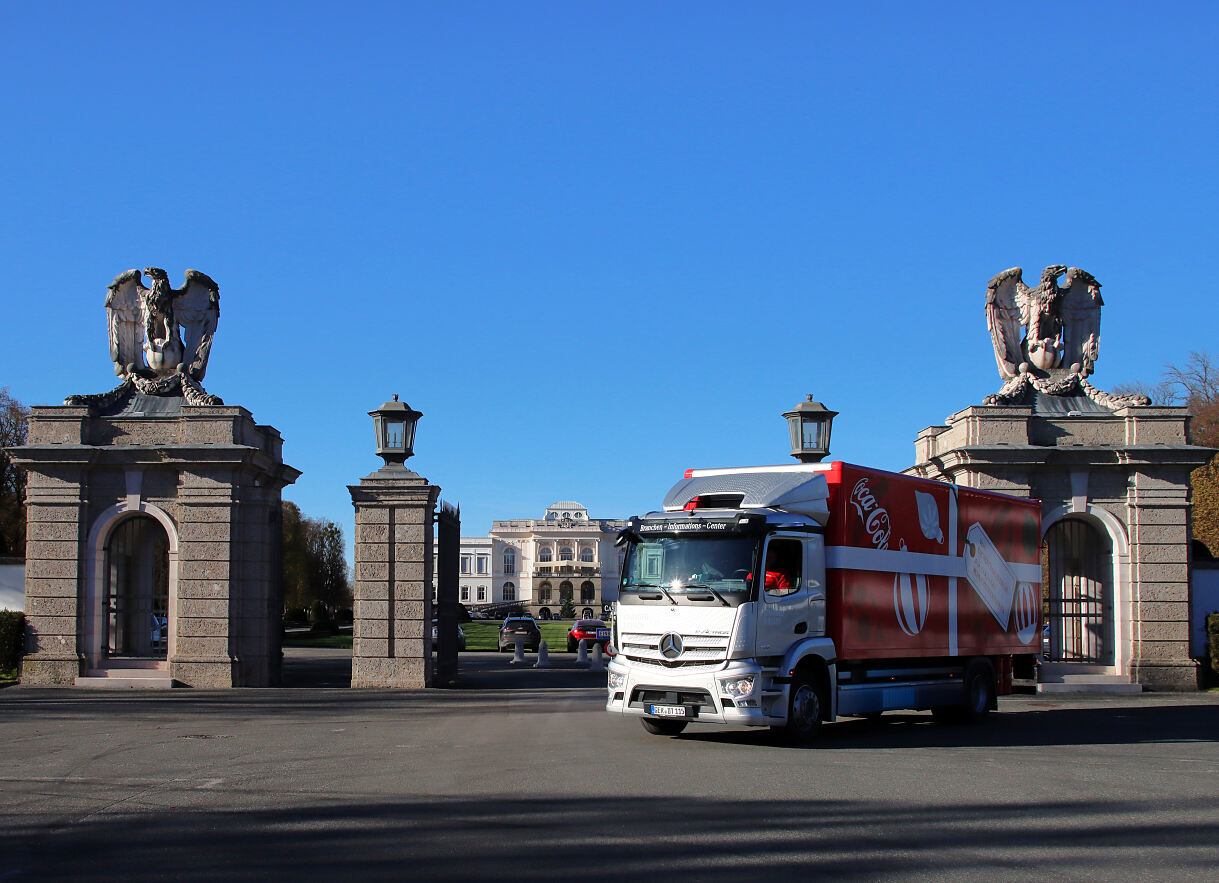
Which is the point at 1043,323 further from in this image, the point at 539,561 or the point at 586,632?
the point at 539,561

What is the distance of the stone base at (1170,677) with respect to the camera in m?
21.7

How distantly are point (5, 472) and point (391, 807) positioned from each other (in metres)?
44.7

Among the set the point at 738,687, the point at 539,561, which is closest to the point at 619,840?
the point at 738,687

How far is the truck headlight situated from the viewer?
12.7 metres

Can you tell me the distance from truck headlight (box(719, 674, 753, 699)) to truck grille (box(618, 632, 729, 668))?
25cm

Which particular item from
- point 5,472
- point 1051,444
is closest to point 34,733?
point 1051,444

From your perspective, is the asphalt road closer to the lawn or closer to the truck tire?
the truck tire

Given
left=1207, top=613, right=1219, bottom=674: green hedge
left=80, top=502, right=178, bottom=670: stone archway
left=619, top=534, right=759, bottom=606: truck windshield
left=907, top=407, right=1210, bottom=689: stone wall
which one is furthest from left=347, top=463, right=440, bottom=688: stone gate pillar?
left=1207, top=613, right=1219, bottom=674: green hedge

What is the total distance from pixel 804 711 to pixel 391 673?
10.0 meters

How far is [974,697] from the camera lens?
55.7 feet

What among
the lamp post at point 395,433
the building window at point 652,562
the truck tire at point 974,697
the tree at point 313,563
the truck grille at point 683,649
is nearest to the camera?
the truck grille at point 683,649

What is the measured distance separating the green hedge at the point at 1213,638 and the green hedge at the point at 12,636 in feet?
76.1

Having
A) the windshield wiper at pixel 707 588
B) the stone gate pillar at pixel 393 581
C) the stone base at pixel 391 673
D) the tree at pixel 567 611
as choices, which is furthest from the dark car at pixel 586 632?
the tree at pixel 567 611

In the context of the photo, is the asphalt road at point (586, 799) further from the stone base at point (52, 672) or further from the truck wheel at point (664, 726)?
the stone base at point (52, 672)
